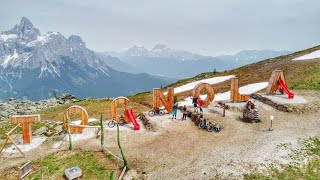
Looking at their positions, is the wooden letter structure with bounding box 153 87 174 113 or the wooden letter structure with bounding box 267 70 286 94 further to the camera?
the wooden letter structure with bounding box 267 70 286 94

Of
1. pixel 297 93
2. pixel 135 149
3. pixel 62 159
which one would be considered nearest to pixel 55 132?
pixel 62 159

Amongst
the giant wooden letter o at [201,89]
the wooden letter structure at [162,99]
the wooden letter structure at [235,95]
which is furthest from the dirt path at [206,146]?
the wooden letter structure at [235,95]

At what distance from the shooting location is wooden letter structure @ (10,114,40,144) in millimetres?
48872

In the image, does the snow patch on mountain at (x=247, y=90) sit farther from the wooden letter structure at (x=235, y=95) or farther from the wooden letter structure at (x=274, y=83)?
the wooden letter structure at (x=274, y=83)

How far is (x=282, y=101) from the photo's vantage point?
59906 mm

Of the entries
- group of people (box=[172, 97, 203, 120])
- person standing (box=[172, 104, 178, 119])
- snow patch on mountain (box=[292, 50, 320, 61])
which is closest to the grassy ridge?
group of people (box=[172, 97, 203, 120])

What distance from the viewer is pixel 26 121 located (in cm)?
4947

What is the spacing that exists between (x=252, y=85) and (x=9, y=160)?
5929 cm

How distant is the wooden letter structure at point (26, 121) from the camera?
48.9m

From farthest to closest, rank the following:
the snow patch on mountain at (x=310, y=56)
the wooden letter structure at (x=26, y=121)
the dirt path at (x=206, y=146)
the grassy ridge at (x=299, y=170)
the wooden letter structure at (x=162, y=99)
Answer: the snow patch on mountain at (x=310, y=56) < the wooden letter structure at (x=162, y=99) < the wooden letter structure at (x=26, y=121) < the dirt path at (x=206, y=146) < the grassy ridge at (x=299, y=170)

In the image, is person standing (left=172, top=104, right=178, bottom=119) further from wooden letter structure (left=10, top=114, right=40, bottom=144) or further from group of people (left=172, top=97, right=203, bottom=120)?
wooden letter structure (left=10, top=114, right=40, bottom=144)

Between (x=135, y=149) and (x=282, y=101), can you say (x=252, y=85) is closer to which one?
(x=282, y=101)

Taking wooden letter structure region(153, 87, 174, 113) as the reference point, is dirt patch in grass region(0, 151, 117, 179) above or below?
below

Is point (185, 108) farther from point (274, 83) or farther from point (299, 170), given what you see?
point (299, 170)
